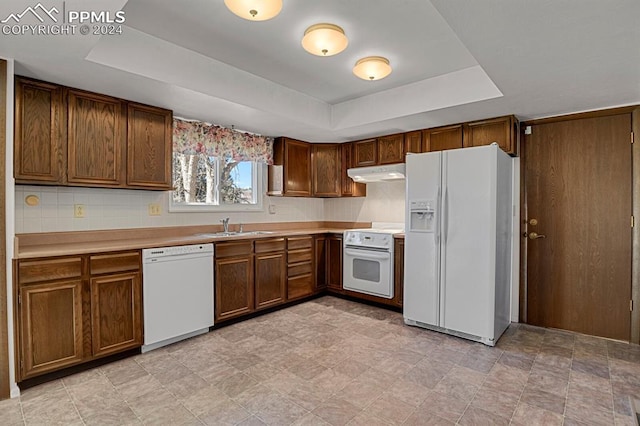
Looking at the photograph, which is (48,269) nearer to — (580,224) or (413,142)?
(413,142)

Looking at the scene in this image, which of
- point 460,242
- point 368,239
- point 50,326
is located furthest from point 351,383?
point 50,326

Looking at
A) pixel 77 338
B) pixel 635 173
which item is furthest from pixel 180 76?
pixel 635 173

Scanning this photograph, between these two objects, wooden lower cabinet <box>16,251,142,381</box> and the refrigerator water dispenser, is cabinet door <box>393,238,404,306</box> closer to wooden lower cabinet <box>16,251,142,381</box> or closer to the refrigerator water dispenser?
the refrigerator water dispenser

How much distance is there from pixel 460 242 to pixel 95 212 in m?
3.32

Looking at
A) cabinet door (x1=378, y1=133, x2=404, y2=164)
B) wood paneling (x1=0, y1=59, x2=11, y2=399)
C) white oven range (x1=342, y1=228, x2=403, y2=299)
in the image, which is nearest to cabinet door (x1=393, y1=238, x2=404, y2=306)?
white oven range (x1=342, y1=228, x2=403, y2=299)

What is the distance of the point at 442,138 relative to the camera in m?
3.70

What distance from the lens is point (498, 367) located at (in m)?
2.53

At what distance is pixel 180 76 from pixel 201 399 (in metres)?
2.31

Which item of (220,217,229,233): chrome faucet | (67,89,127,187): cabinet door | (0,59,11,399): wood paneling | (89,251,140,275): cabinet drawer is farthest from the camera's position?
(220,217,229,233): chrome faucet

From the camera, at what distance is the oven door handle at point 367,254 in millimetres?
3875

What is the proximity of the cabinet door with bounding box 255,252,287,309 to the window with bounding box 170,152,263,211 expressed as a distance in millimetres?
845

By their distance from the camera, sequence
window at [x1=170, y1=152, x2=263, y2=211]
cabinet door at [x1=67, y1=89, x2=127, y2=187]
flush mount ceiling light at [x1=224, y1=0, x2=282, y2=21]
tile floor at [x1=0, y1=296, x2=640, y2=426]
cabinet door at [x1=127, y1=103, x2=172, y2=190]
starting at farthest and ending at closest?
1. window at [x1=170, y1=152, x2=263, y2=211]
2. cabinet door at [x1=127, y1=103, x2=172, y2=190]
3. cabinet door at [x1=67, y1=89, x2=127, y2=187]
4. tile floor at [x1=0, y1=296, x2=640, y2=426]
5. flush mount ceiling light at [x1=224, y1=0, x2=282, y2=21]

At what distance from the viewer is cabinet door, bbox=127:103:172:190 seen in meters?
2.91

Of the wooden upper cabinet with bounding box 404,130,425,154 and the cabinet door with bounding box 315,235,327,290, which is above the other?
the wooden upper cabinet with bounding box 404,130,425,154
